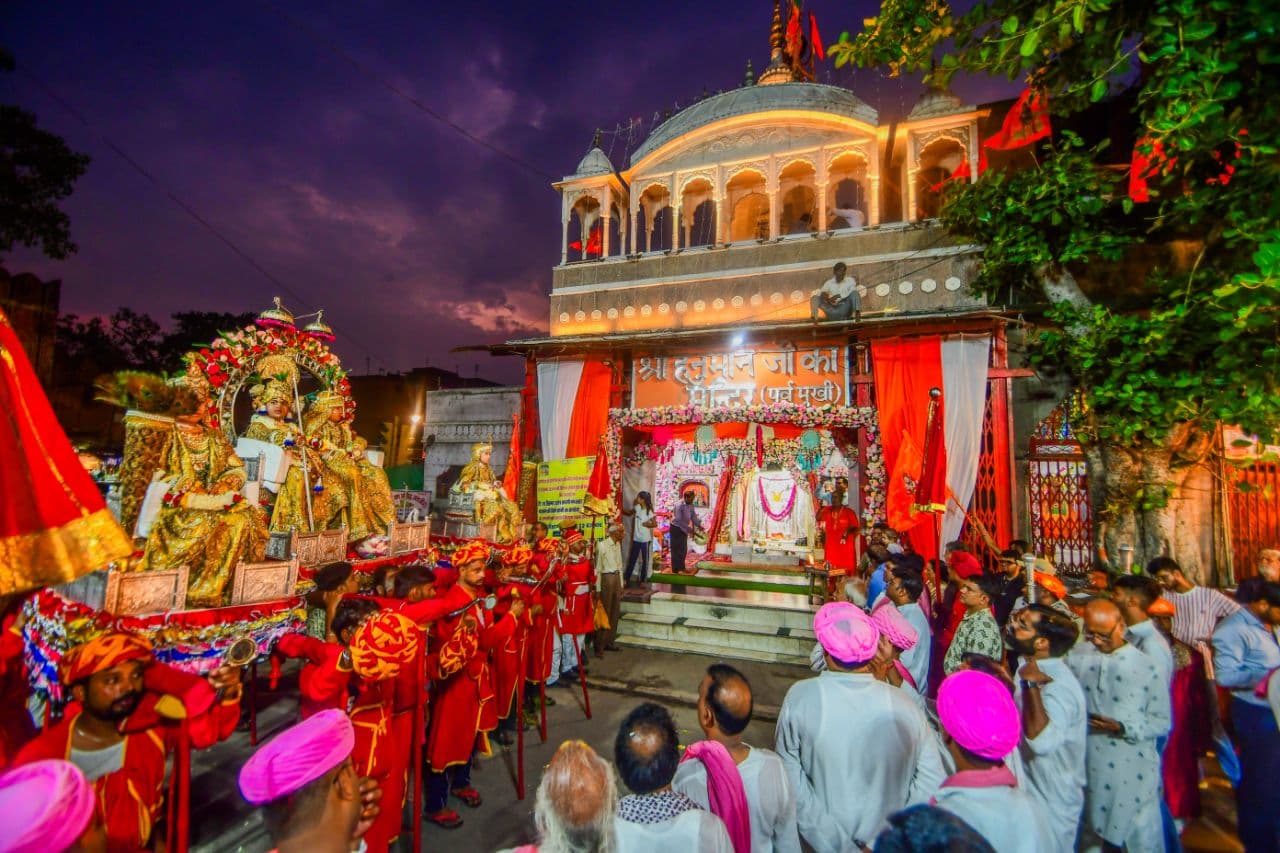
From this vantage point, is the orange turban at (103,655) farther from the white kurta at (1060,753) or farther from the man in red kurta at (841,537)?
the man in red kurta at (841,537)

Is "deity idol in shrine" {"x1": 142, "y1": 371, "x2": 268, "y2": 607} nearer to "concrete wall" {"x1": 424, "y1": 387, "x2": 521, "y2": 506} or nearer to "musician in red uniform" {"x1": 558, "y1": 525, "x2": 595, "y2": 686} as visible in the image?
"musician in red uniform" {"x1": 558, "y1": 525, "x2": 595, "y2": 686}

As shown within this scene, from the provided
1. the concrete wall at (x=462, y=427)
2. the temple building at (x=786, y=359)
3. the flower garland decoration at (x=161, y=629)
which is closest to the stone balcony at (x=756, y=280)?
the temple building at (x=786, y=359)

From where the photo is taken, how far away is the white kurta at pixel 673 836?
82.7 inches

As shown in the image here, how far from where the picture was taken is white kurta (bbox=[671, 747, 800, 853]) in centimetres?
262

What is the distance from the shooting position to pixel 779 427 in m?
12.9

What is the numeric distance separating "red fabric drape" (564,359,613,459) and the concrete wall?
3509 mm

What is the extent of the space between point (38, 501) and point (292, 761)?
139cm

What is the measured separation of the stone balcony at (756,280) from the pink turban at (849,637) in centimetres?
880

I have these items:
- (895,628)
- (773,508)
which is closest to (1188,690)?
(895,628)

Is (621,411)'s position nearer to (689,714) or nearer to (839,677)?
(689,714)

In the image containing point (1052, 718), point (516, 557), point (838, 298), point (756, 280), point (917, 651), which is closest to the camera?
point (1052, 718)

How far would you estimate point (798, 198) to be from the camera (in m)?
16.5

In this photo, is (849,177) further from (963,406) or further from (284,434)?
(284,434)

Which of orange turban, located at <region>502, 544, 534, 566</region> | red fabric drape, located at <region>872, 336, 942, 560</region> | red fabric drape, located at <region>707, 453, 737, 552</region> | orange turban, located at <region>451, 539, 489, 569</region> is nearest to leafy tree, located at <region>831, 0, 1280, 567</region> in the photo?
red fabric drape, located at <region>872, 336, 942, 560</region>
